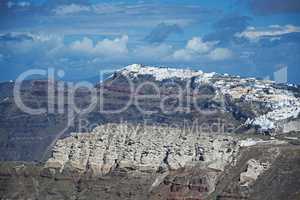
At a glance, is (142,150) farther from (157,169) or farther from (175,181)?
(175,181)

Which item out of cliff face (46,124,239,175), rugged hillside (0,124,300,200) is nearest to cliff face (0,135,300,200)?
rugged hillside (0,124,300,200)

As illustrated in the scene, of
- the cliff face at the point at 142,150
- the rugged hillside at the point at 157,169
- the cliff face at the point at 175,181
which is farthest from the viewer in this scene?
the cliff face at the point at 142,150

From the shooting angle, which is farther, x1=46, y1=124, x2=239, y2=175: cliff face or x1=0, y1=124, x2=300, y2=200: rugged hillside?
x1=46, y1=124, x2=239, y2=175: cliff face

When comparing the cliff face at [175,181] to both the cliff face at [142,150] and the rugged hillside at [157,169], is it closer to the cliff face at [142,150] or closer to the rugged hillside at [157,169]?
the rugged hillside at [157,169]

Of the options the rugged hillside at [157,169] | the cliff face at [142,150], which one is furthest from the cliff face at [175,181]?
the cliff face at [142,150]

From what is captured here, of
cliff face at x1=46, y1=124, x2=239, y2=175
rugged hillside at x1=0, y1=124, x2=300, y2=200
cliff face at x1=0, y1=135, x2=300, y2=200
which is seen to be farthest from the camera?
cliff face at x1=46, y1=124, x2=239, y2=175

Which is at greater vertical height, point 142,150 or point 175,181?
point 142,150

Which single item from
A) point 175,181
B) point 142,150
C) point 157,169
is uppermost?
point 142,150

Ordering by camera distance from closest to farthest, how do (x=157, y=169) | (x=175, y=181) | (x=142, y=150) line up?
→ (x=175, y=181) < (x=157, y=169) < (x=142, y=150)

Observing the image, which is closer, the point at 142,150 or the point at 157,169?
the point at 157,169

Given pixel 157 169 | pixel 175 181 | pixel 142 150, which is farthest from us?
pixel 142 150

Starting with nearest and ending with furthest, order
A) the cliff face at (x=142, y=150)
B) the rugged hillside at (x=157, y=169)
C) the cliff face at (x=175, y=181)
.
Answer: the cliff face at (x=175, y=181)
the rugged hillside at (x=157, y=169)
the cliff face at (x=142, y=150)

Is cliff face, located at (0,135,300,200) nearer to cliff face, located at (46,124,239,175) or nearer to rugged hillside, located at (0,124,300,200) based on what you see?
rugged hillside, located at (0,124,300,200)

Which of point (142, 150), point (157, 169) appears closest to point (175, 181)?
point (157, 169)
